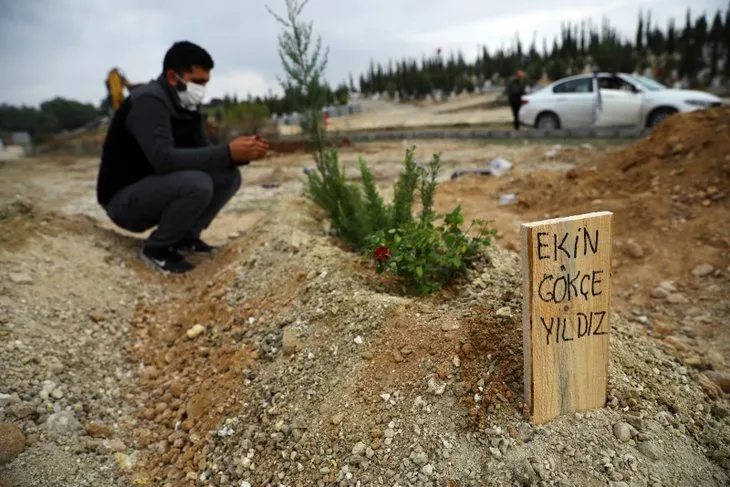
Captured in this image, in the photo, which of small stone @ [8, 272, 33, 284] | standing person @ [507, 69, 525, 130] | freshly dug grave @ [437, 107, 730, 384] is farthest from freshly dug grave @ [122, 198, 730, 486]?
standing person @ [507, 69, 525, 130]

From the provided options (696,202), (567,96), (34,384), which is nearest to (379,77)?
(567,96)

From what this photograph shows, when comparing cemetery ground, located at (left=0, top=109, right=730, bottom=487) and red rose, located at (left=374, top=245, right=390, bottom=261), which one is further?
red rose, located at (left=374, top=245, right=390, bottom=261)

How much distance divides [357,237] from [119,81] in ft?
30.1

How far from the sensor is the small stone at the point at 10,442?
1788mm

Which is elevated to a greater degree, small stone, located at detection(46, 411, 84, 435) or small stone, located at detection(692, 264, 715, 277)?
small stone, located at detection(46, 411, 84, 435)

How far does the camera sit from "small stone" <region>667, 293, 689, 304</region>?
10.3 feet

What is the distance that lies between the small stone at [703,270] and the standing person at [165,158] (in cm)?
322

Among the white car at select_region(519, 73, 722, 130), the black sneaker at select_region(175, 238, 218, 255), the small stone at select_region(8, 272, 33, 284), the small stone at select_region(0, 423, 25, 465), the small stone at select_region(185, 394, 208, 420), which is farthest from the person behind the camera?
the white car at select_region(519, 73, 722, 130)

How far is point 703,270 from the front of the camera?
3406 mm

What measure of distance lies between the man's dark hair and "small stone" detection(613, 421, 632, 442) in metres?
3.45

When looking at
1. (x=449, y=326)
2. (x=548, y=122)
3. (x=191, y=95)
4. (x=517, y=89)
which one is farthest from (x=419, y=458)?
(x=517, y=89)

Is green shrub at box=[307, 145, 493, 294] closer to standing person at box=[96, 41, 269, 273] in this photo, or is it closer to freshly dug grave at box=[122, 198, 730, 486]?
freshly dug grave at box=[122, 198, 730, 486]

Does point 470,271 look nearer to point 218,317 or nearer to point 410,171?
point 410,171

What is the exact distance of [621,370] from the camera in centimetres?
195
